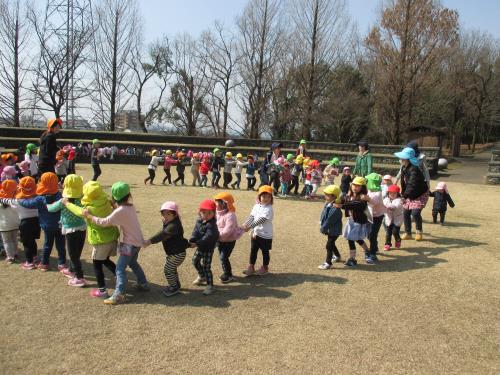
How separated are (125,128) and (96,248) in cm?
2992

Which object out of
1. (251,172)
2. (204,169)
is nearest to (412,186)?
A: (251,172)

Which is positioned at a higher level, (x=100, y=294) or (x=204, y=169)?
(x=204, y=169)

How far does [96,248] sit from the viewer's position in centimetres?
472

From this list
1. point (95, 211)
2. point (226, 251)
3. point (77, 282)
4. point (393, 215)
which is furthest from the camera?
point (393, 215)

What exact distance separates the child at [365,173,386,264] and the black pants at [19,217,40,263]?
4778 millimetres

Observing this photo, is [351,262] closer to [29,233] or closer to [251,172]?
[29,233]

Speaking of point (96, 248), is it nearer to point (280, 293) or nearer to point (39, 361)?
point (39, 361)

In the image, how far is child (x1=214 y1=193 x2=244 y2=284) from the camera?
5.29 metres

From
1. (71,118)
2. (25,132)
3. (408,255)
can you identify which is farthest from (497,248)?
(71,118)

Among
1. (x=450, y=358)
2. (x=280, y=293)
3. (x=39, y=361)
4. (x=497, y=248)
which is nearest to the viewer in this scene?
(x=39, y=361)

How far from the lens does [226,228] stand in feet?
17.3

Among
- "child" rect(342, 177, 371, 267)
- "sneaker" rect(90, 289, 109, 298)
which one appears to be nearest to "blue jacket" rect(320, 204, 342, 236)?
"child" rect(342, 177, 371, 267)

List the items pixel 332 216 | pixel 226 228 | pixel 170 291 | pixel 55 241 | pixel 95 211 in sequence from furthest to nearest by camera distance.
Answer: pixel 332 216 → pixel 55 241 → pixel 226 228 → pixel 170 291 → pixel 95 211

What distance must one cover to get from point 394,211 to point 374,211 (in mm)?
744
